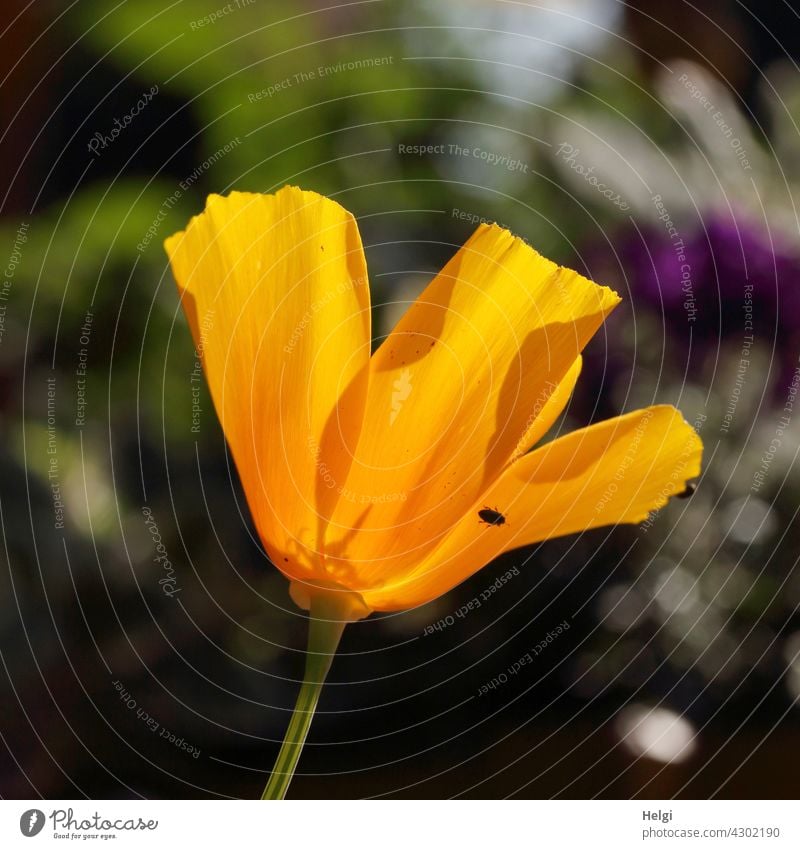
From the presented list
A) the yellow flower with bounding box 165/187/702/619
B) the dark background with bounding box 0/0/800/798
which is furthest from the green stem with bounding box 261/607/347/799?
the dark background with bounding box 0/0/800/798

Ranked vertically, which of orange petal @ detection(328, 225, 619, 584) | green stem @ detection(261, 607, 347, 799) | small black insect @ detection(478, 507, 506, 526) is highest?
orange petal @ detection(328, 225, 619, 584)

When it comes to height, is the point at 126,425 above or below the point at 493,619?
above

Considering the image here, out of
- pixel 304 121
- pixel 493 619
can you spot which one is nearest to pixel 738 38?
pixel 304 121

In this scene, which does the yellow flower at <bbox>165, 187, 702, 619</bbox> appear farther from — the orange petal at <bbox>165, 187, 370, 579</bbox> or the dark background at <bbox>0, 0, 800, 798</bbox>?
the dark background at <bbox>0, 0, 800, 798</bbox>

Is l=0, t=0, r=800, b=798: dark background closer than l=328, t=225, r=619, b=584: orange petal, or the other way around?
l=328, t=225, r=619, b=584: orange petal

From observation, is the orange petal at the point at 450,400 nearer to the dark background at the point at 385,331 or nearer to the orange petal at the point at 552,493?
the orange petal at the point at 552,493

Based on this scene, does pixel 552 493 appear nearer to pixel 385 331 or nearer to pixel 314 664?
pixel 314 664

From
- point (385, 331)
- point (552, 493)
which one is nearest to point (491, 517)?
point (552, 493)

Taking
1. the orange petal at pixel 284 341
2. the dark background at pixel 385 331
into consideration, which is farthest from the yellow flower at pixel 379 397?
the dark background at pixel 385 331

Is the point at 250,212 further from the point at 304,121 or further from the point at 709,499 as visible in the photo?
the point at 709,499
